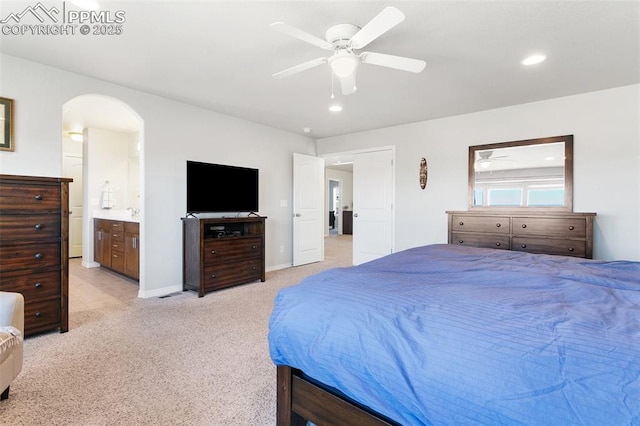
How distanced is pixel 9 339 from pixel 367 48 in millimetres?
2979

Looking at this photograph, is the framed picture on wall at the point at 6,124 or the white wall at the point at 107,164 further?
the white wall at the point at 107,164

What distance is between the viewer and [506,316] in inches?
41.2

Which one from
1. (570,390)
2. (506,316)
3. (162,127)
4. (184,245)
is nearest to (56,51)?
(162,127)

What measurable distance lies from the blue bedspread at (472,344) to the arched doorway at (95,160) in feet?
14.1

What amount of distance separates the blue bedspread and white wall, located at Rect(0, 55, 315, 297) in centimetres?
293

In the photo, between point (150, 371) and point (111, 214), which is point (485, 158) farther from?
point (111, 214)

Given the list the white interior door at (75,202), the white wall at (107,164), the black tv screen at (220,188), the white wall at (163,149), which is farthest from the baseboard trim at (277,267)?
the white interior door at (75,202)

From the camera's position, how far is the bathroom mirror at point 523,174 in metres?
3.64

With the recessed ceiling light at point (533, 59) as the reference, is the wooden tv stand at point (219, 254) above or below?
below

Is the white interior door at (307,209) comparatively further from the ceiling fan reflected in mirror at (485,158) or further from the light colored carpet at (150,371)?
the ceiling fan reflected in mirror at (485,158)

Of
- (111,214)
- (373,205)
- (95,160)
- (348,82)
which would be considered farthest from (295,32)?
(95,160)

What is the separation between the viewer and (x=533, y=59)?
105 inches

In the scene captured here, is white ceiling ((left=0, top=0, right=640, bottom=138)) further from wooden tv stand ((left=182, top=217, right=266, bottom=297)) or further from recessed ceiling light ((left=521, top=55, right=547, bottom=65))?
wooden tv stand ((left=182, top=217, right=266, bottom=297))

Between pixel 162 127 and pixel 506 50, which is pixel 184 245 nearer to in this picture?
pixel 162 127
